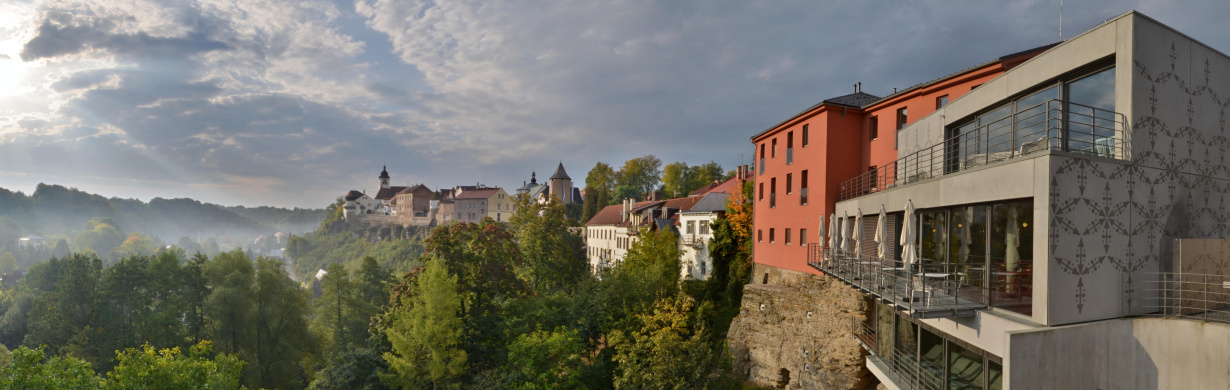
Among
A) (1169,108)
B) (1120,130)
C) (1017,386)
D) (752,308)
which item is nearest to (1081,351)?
(1017,386)

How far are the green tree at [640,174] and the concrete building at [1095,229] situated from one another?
67.2m

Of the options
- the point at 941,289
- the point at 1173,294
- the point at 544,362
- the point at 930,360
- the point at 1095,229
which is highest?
the point at 1095,229

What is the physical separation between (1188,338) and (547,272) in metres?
42.7

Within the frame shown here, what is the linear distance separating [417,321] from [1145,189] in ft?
79.4

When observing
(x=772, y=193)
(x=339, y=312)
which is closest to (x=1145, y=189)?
(x=772, y=193)

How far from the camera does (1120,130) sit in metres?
8.98

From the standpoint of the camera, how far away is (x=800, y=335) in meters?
20.7

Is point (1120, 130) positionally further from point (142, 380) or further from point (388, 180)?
point (388, 180)

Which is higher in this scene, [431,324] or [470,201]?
[470,201]

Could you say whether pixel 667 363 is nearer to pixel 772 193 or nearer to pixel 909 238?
pixel 772 193

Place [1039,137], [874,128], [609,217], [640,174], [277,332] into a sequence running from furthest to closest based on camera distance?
1. [640,174]
2. [609,217]
3. [277,332]
4. [874,128]
5. [1039,137]

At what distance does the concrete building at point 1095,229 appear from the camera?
334 inches

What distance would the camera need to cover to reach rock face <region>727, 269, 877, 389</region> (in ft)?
59.9

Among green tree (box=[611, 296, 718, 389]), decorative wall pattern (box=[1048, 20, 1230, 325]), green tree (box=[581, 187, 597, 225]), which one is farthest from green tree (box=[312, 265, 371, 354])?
decorative wall pattern (box=[1048, 20, 1230, 325])
